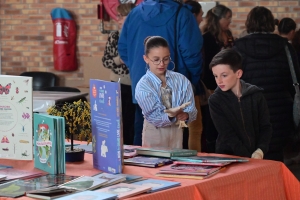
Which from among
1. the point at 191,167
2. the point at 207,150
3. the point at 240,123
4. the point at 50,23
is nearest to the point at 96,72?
the point at 50,23

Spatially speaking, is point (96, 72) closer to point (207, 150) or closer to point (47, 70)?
point (47, 70)

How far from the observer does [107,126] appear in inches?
101

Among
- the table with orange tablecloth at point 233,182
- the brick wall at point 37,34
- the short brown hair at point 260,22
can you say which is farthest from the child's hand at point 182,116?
the brick wall at point 37,34

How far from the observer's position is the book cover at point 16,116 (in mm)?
2707

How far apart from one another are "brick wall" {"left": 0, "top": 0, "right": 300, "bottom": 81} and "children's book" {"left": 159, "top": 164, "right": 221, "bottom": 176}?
15.8 feet

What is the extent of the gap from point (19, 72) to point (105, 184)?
5601 mm

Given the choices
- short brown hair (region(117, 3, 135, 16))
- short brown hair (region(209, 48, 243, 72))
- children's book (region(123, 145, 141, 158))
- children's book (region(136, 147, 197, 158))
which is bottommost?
children's book (region(123, 145, 141, 158))

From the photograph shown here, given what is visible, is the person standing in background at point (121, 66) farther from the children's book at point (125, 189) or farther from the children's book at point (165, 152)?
the children's book at point (125, 189)

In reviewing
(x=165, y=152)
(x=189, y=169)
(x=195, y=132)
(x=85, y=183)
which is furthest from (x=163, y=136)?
(x=85, y=183)

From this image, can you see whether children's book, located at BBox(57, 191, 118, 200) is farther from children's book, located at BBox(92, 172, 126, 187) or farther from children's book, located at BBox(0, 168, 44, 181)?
children's book, located at BBox(0, 168, 44, 181)

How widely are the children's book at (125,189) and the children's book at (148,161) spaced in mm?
397

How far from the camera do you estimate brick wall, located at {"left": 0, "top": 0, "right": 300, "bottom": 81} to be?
290 inches

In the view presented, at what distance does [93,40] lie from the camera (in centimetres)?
737

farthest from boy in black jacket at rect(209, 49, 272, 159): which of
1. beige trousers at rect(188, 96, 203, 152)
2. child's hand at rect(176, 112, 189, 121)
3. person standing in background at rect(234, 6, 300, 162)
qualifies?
beige trousers at rect(188, 96, 203, 152)
